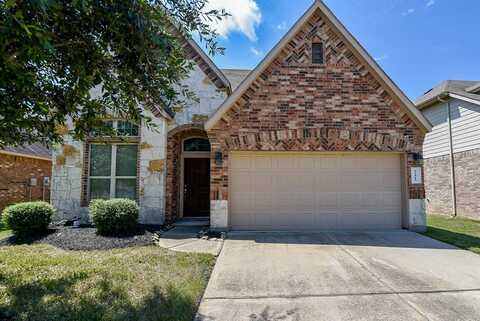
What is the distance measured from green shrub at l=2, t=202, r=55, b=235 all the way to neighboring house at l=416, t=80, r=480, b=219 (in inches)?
621

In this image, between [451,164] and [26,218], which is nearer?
[26,218]

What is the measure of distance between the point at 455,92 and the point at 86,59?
14447 mm

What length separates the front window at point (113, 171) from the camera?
922cm

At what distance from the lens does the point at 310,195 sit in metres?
8.20

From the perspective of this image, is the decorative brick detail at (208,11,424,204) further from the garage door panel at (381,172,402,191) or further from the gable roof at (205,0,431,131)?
the garage door panel at (381,172,402,191)

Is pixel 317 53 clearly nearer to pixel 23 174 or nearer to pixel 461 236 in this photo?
pixel 461 236

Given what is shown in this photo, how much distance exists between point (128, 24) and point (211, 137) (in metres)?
4.67

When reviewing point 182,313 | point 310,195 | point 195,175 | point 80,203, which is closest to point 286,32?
point 310,195

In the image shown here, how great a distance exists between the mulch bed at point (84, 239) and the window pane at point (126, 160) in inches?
83.7

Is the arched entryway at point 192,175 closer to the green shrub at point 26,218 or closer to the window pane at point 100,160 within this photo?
the window pane at point 100,160

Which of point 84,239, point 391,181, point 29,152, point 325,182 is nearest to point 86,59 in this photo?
point 84,239

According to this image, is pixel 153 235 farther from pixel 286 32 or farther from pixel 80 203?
pixel 286 32

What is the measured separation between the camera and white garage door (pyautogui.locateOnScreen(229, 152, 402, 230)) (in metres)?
8.12

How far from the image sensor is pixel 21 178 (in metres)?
13.5
